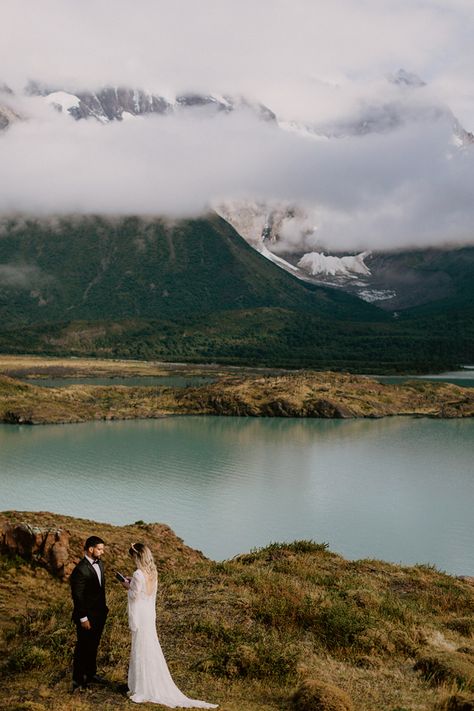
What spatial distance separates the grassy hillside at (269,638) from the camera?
14750 mm

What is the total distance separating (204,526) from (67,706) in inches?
1396

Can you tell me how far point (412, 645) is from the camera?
1834 centimetres

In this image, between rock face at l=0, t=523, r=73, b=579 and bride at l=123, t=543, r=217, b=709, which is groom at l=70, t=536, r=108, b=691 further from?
rock face at l=0, t=523, r=73, b=579

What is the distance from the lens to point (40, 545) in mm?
25609

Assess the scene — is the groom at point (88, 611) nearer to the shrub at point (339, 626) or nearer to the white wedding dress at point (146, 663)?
the white wedding dress at point (146, 663)

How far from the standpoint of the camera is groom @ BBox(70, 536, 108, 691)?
14.4 m

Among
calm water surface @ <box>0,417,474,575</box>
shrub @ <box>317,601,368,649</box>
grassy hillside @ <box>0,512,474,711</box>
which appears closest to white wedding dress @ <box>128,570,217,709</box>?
grassy hillside @ <box>0,512,474,711</box>

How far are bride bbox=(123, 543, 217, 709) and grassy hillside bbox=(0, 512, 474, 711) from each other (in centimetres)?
48

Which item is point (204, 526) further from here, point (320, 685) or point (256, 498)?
point (320, 685)

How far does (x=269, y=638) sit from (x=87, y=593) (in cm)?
505

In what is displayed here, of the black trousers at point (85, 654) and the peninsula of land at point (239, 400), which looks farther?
the peninsula of land at point (239, 400)

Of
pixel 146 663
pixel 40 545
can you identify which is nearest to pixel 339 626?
pixel 146 663

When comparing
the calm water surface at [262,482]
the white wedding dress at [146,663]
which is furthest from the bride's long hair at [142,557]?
the calm water surface at [262,482]

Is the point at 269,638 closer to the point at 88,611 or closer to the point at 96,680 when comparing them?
the point at 96,680
